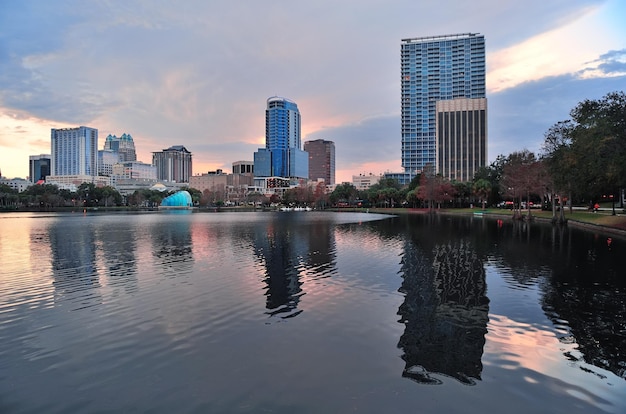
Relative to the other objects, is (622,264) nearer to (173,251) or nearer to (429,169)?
(173,251)

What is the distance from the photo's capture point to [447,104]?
177 metres

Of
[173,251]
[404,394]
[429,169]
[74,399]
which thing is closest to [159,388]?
[74,399]

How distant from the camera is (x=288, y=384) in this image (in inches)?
295

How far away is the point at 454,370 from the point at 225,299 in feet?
26.1

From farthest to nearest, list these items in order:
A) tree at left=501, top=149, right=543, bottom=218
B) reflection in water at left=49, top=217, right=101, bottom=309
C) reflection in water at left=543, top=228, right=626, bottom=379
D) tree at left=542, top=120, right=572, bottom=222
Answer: tree at left=501, top=149, right=543, bottom=218, tree at left=542, top=120, right=572, bottom=222, reflection in water at left=49, top=217, right=101, bottom=309, reflection in water at left=543, top=228, right=626, bottom=379

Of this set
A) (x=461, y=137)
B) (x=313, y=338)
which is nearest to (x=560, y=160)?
(x=313, y=338)

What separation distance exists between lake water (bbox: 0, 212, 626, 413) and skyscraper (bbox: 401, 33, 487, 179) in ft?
543

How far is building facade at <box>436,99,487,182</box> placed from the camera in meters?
172

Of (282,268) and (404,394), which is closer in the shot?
(404,394)

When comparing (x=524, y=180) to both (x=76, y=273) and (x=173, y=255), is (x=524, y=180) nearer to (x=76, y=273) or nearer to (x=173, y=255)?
(x=173, y=255)

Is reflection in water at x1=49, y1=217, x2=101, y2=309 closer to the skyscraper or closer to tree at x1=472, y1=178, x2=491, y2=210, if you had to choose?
tree at x1=472, y1=178, x2=491, y2=210

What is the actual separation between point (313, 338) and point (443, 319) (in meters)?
A: 4.04

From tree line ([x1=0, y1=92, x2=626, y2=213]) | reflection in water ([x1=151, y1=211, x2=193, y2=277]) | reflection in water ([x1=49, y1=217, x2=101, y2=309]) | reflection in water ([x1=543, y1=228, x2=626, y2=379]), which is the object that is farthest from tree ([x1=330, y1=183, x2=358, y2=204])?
reflection in water ([x1=543, y1=228, x2=626, y2=379])

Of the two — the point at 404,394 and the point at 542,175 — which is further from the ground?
the point at 542,175
